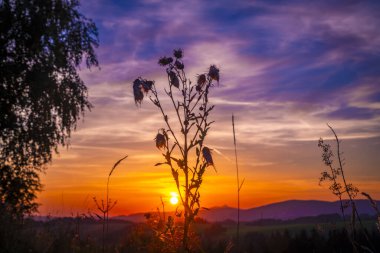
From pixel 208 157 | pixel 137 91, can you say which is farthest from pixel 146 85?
pixel 208 157

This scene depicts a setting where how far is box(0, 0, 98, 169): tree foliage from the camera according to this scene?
25.1 m

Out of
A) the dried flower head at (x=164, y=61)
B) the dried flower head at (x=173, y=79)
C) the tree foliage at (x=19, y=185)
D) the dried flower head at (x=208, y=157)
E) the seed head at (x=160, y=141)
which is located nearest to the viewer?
the dried flower head at (x=208, y=157)

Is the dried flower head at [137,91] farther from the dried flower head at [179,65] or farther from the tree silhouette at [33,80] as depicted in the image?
the tree silhouette at [33,80]

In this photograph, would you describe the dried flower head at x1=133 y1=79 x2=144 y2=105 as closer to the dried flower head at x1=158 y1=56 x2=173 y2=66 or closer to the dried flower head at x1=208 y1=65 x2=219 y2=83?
the dried flower head at x1=158 y1=56 x2=173 y2=66

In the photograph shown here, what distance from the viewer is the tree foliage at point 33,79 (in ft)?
82.3

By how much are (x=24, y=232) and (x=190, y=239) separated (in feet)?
22.3

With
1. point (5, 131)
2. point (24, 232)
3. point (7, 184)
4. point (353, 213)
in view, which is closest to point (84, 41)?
point (5, 131)

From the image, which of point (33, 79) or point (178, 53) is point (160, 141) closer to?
point (178, 53)

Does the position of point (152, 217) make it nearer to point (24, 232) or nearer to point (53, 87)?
point (24, 232)

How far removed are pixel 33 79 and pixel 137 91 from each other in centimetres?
2229

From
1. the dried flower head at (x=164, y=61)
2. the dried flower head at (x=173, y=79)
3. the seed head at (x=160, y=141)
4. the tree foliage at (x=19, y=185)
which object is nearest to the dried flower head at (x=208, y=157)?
the seed head at (x=160, y=141)

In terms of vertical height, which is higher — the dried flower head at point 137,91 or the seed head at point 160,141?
the dried flower head at point 137,91

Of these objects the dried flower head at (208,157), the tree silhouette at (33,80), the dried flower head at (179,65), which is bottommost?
the dried flower head at (208,157)

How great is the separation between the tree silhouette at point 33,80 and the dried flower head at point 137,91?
71.5 ft
